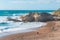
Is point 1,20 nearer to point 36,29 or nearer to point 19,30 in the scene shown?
point 19,30

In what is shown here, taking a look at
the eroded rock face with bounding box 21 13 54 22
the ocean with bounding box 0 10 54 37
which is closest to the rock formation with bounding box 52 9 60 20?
the eroded rock face with bounding box 21 13 54 22

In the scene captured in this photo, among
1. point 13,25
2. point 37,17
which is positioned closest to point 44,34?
point 37,17

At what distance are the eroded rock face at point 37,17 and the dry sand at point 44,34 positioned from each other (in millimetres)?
86

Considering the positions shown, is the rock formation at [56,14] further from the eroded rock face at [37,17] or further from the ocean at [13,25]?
the ocean at [13,25]

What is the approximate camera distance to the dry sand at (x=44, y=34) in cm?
193

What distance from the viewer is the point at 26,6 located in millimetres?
2055

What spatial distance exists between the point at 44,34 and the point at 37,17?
0.27 meters

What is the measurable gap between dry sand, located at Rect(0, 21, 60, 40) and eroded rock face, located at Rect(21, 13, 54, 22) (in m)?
0.09

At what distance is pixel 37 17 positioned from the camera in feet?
6.81

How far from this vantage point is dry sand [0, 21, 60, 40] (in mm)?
1932

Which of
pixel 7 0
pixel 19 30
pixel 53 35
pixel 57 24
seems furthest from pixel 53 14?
pixel 7 0

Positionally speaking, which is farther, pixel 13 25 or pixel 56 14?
pixel 56 14

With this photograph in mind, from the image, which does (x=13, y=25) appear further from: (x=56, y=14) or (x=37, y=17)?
(x=56, y=14)

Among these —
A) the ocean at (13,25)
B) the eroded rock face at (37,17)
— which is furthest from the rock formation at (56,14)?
the ocean at (13,25)
